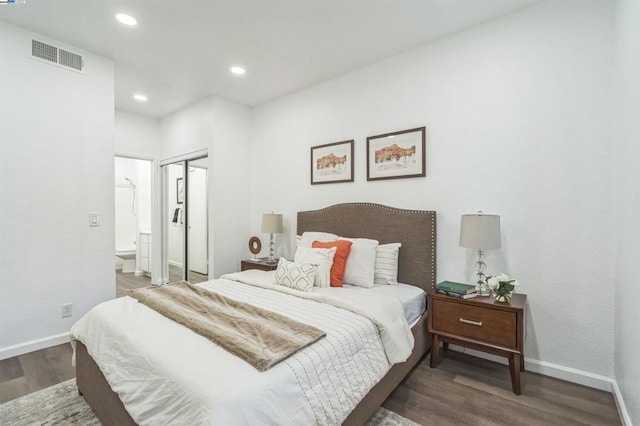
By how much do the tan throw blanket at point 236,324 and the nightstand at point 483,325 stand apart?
3.92 ft

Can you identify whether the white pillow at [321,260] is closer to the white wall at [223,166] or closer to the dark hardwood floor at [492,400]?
the dark hardwood floor at [492,400]

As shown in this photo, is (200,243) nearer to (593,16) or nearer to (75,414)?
(75,414)

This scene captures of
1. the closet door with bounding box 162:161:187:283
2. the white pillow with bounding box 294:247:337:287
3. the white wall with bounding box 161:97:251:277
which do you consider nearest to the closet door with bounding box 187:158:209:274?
the closet door with bounding box 162:161:187:283

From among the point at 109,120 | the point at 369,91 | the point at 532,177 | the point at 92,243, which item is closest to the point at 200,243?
the point at 92,243

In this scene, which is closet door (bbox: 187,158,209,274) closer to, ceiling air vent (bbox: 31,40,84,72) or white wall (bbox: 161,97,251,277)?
white wall (bbox: 161,97,251,277)

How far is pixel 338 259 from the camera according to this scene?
2713 millimetres

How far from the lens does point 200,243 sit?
454 centimetres

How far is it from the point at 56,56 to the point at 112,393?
9.95 ft

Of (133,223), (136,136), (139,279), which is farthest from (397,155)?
(133,223)

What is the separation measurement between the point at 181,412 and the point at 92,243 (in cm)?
266

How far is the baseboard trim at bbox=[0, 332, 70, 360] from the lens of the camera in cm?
254

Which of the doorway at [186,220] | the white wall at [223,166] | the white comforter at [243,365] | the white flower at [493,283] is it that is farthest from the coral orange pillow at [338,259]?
the doorway at [186,220]

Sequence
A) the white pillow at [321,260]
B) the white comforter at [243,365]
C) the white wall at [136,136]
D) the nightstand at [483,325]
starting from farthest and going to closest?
the white wall at [136,136] → the white pillow at [321,260] → the nightstand at [483,325] → the white comforter at [243,365]

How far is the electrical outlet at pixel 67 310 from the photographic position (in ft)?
9.39
